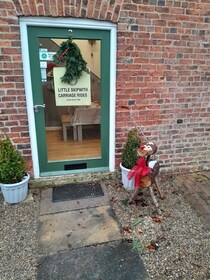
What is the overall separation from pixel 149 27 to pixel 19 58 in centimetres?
170

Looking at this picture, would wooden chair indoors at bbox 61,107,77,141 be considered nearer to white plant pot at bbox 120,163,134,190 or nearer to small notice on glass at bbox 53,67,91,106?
small notice on glass at bbox 53,67,91,106

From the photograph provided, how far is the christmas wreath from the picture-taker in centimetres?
275

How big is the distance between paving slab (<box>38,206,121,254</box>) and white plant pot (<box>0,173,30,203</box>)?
42cm

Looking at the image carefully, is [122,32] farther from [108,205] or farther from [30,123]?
[108,205]

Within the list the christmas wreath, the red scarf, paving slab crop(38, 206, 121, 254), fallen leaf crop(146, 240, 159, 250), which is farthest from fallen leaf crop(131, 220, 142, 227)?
the christmas wreath

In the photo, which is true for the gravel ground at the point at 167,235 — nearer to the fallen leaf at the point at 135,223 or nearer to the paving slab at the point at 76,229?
the fallen leaf at the point at 135,223

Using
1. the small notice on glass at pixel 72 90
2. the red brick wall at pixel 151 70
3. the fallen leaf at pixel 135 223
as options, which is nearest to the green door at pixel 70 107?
the small notice on glass at pixel 72 90

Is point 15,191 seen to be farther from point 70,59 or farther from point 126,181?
point 70,59

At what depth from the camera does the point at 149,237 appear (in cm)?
226

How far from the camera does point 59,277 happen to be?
6.02 ft

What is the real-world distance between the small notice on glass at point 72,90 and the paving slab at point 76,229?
144cm

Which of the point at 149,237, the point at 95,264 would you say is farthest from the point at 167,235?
the point at 95,264

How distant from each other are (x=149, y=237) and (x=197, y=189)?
1.30 metres

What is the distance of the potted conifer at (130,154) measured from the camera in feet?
9.57
